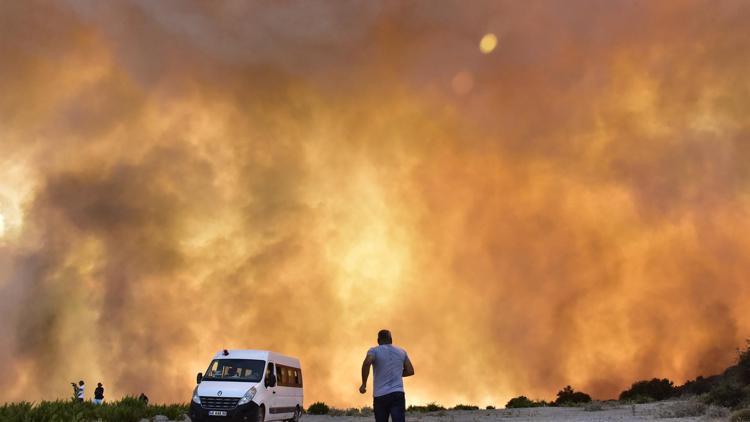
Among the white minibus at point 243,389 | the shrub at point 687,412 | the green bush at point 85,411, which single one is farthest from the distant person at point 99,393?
the shrub at point 687,412

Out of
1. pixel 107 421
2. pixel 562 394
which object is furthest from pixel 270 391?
pixel 562 394

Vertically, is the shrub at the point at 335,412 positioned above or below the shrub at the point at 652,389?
below

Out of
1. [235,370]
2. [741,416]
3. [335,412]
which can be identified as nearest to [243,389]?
[235,370]

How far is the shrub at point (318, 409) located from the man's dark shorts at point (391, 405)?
41566 millimetres

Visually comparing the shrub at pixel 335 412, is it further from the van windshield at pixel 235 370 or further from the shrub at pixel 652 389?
the shrub at pixel 652 389

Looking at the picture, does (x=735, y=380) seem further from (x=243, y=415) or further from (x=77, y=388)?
(x=77, y=388)

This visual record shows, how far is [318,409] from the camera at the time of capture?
5134 centimetres

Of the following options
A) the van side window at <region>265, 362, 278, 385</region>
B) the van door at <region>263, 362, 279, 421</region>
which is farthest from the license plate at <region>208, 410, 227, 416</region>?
the van side window at <region>265, 362, 278, 385</region>

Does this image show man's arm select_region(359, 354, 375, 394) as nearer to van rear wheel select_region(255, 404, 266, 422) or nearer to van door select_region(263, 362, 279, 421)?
van rear wheel select_region(255, 404, 266, 422)

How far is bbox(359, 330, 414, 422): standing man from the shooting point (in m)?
10.1

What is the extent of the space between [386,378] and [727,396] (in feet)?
94.4

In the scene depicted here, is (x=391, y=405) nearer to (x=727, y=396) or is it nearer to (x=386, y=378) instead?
(x=386, y=378)

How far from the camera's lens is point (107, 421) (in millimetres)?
25141

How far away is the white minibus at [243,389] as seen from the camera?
22453mm
